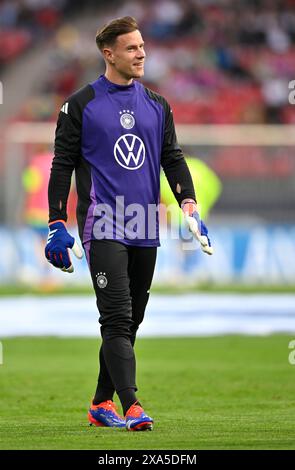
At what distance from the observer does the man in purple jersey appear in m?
6.66

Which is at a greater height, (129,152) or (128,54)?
(128,54)

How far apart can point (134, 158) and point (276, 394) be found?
265 centimetres

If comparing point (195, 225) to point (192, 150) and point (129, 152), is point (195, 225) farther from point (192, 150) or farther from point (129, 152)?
point (192, 150)

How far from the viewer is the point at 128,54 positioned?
6.78 metres

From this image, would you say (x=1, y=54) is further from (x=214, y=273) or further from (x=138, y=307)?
(x=138, y=307)

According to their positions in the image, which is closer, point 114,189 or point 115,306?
point 115,306

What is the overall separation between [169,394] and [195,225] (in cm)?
231

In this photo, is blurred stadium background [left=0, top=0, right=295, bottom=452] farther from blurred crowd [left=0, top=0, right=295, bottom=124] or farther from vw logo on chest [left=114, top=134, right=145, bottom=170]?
vw logo on chest [left=114, top=134, right=145, bottom=170]

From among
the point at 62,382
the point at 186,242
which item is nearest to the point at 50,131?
the point at 186,242

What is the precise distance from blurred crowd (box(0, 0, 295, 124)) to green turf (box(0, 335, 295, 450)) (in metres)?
13.9

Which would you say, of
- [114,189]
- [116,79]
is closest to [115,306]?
[114,189]

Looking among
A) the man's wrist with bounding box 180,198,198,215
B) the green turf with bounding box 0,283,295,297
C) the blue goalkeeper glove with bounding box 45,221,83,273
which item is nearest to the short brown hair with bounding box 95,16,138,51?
the man's wrist with bounding box 180,198,198,215

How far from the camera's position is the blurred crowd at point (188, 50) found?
85.7 feet

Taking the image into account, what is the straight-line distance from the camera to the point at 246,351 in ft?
38.5
